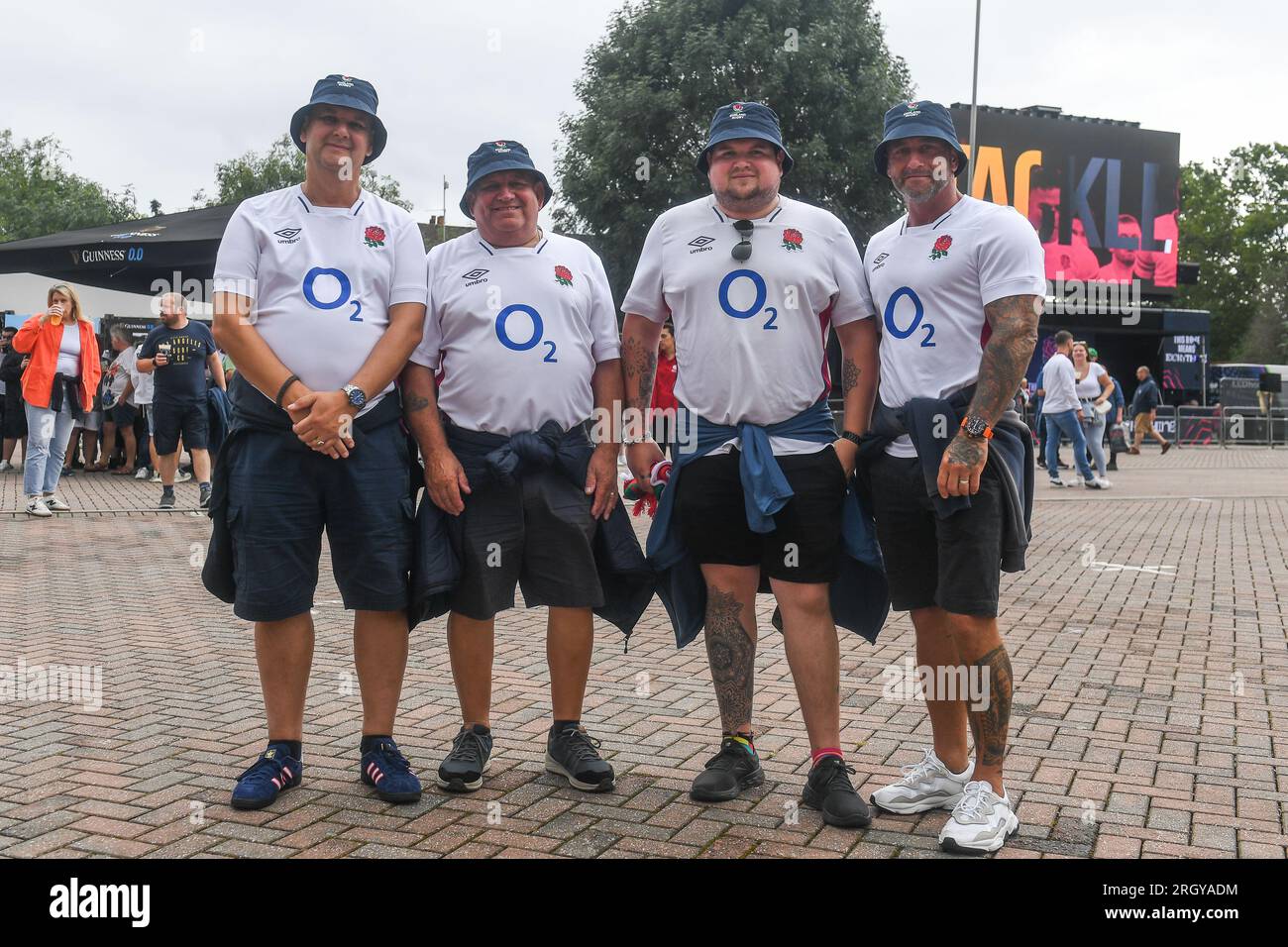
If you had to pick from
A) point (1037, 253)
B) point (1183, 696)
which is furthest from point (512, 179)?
point (1183, 696)

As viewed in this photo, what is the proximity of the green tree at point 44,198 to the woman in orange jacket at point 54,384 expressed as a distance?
171ft

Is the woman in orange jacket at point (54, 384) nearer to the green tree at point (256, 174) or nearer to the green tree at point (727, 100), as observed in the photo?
the green tree at point (727, 100)

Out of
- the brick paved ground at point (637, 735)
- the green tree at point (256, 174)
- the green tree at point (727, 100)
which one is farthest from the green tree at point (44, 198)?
the brick paved ground at point (637, 735)

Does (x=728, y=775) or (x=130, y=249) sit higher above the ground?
(x=130, y=249)

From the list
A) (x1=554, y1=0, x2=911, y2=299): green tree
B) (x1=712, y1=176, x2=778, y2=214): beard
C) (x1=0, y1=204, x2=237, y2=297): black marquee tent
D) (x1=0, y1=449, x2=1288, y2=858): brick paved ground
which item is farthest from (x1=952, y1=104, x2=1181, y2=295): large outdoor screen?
(x1=712, y1=176, x2=778, y2=214): beard

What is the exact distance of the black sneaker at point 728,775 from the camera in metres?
3.80

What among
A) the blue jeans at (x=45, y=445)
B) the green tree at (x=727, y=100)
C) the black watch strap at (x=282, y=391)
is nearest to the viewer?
the black watch strap at (x=282, y=391)

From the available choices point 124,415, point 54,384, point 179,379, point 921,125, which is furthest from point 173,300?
point 921,125

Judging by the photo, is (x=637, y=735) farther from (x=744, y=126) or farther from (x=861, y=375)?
(x=744, y=126)

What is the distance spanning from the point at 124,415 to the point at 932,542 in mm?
14787

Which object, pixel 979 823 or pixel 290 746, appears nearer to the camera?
pixel 979 823

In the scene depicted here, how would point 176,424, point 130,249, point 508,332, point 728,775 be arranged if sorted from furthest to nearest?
point 130,249 < point 176,424 < point 508,332 < point 728,775

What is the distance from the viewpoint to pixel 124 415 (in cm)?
1630

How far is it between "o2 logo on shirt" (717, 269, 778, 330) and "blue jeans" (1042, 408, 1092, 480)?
41.0 feet
